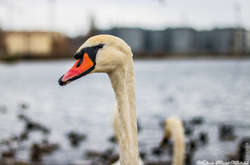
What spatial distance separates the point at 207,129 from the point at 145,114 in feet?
15.4

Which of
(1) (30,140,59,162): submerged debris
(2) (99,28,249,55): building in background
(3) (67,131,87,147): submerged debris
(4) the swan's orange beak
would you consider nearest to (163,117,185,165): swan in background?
(4) the swan's orange beak

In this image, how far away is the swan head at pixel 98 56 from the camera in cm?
264

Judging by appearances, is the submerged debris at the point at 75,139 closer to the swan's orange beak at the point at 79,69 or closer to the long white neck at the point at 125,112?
the long white neck at the point at 125,112

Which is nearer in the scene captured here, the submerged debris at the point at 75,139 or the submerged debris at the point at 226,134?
the submerged debris at the point at 75,139

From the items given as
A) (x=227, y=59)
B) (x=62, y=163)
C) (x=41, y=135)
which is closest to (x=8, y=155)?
(x=62, y=163)

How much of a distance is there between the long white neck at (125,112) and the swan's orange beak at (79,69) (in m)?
0.32

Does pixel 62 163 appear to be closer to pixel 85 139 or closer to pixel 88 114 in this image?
pixel 85 139

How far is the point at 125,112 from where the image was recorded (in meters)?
3.03

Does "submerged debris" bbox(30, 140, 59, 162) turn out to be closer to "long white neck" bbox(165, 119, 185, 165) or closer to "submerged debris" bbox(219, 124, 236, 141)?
"long white neck" bbox(165, 119, 185, 165)

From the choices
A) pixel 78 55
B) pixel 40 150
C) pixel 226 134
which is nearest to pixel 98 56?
pixel 78 55

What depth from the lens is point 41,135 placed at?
40.1 ft

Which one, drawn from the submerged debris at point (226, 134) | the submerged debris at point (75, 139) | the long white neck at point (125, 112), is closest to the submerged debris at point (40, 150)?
the submerged debris at point (75, 139)

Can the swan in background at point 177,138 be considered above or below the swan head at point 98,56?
below

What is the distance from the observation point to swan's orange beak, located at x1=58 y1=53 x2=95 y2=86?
99.8 inches
